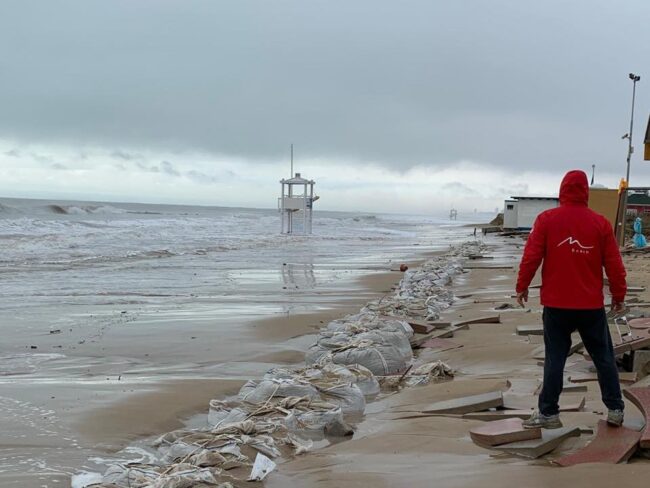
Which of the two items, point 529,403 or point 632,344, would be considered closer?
point 529,403

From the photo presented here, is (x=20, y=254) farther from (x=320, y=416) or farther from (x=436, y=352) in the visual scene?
(x=320, y=416)

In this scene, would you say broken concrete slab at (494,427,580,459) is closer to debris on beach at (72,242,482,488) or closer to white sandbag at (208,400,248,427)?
debris on beach at (72,242,482,488)

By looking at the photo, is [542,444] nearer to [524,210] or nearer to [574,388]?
[574,388]

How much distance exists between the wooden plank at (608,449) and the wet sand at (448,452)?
0.24 ft

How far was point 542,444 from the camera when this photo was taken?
149 inches

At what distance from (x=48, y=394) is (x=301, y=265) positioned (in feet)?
52.0

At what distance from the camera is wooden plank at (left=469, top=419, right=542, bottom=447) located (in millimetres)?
3924

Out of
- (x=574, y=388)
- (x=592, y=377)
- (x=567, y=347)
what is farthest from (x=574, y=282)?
(x=592, y=377)

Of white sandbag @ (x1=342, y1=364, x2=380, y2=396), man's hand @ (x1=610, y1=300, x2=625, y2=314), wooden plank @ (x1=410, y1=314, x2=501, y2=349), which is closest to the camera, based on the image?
man's hand @ (x1=610, y1=300, x2=625, y2=314)

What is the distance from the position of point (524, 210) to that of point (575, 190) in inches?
1800

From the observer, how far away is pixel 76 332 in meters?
9.21

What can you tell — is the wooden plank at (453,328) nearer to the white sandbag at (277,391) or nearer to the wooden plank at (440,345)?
the wooden plank at (440,345)

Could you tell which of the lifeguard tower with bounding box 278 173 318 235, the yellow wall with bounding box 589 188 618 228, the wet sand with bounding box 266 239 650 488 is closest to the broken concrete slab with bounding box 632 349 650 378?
the wet sand with bounding box 266 239 650 488

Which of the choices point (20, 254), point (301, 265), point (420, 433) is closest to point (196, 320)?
point (420, 433)
